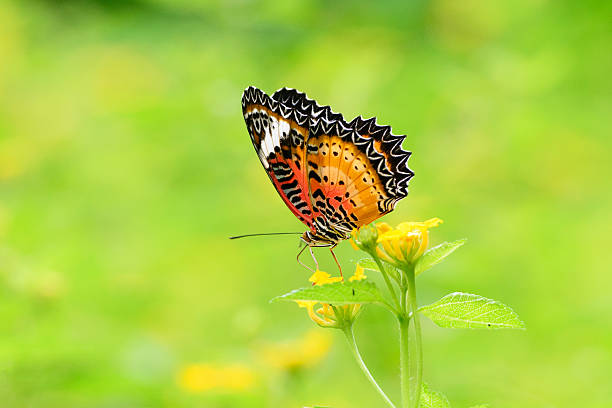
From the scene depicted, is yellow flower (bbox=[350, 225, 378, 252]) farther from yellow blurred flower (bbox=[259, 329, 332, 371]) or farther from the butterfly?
yellow blurred flower (bbox=[259, 329, 332, 371])

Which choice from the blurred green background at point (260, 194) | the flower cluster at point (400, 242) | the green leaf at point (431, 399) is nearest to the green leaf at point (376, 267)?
the flower cluster at point (400, 242)

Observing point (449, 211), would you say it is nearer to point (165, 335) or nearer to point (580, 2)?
point (165, 335)

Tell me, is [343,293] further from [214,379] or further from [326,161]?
[214,379]

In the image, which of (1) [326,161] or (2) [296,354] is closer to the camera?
(1) [326,161]

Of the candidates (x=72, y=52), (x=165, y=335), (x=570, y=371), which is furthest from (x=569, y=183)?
(x=72, y=52)

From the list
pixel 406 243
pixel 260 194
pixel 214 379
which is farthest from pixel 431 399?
pixel 260 194

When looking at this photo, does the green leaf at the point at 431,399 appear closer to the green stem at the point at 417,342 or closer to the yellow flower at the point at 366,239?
the green stem at the point at 417,342
